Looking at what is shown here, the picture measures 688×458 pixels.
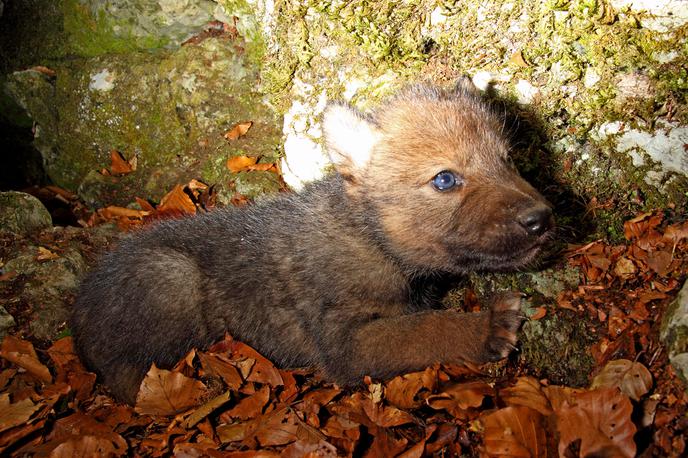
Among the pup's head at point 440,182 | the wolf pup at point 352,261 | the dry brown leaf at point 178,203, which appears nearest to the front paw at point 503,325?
the wolf pup at point 352,261

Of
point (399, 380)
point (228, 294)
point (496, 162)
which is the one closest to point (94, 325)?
point (228, 294)

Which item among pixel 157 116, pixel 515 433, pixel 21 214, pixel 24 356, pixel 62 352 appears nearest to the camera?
pixel 515 433

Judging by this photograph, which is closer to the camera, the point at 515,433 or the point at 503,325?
the point at 515,433

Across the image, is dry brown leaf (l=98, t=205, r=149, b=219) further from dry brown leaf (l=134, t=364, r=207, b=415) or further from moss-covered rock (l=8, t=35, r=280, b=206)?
dry brown leaf (l=134, t=364, r=207, b=415)

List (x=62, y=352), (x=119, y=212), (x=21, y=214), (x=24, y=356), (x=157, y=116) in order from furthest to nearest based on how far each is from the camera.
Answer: (x=157, y=116), (x=119, y=212), (x=21, y=214), (x=62, y=352), (x=24, y=356)

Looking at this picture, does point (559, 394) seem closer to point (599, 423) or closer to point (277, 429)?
point (599, 423)

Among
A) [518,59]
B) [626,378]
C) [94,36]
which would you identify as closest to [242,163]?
[94,36]

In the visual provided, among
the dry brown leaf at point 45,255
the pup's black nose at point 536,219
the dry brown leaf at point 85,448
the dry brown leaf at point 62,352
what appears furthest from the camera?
the dry brown leaf at point 45,255

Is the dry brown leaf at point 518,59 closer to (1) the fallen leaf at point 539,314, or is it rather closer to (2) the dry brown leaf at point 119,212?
(1) the fallen leaf at point 539,314
